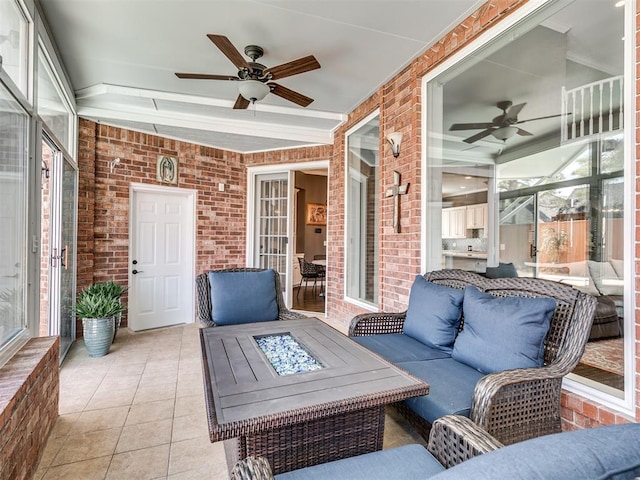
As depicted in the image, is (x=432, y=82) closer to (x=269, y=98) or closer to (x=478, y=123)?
(x=478, y=123)

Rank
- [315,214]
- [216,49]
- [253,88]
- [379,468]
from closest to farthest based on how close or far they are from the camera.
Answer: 1. [379,468]
2. [253,88]
3. [216,49]
4. [315,214]

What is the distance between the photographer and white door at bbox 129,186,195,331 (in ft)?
14.5

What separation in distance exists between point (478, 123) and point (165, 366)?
4.37 metres

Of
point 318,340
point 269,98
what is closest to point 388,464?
point 318,340

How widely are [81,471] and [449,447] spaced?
188 centimetres

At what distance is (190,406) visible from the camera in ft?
7.79

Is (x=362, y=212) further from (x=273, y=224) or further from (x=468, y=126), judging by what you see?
(x=273, y=224)

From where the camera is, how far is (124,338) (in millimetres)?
3947

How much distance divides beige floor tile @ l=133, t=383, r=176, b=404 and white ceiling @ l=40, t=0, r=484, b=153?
2.92m

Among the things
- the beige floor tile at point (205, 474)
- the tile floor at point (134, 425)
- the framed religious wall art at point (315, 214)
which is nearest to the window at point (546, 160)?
the tile floor at point (134, 425)

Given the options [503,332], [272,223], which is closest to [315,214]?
[272,223]

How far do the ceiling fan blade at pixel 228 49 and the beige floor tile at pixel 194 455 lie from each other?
101 inches

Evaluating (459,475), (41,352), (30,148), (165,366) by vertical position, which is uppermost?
(30,148)

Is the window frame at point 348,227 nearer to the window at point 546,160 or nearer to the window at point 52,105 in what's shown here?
the window at point 546,160
